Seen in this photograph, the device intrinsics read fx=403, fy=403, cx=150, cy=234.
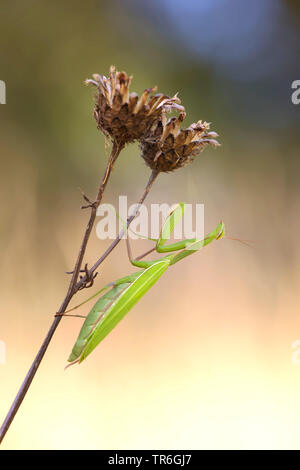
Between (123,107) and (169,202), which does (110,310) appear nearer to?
(123,107)

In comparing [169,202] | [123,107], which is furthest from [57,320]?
[169,202]

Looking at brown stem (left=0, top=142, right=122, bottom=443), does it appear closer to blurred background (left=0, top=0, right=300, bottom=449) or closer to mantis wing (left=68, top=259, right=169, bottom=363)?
mantis wing (left=68, top=259, right=169, bottom=363)

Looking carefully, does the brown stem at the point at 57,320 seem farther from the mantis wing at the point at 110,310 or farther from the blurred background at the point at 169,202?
the blurred background at the point at 169,202

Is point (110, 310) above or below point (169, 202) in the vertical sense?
below

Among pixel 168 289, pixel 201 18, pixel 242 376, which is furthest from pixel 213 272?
pixel 201 18

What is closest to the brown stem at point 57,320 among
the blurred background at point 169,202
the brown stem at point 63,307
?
the brown stem at point 63,307
